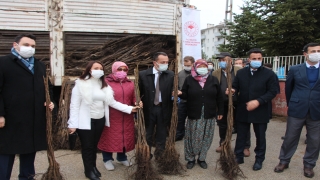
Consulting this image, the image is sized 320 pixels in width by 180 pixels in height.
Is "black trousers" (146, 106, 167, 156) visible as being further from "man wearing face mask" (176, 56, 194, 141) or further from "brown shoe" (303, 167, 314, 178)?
"brown shoe" (303, 167, 314, 178)

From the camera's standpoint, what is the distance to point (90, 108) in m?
3.21

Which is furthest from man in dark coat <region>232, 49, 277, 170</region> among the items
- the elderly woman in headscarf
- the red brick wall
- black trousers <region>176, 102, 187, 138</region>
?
the red brick wall

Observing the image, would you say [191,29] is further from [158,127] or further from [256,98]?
[158,127]

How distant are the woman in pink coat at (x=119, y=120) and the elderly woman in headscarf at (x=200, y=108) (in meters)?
0.81

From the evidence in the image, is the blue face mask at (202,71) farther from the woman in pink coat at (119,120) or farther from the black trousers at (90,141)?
the black trousers at (90,141)

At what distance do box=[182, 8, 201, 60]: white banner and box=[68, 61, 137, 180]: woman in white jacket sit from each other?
2845mm

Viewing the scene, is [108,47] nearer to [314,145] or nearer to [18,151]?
[18,151]

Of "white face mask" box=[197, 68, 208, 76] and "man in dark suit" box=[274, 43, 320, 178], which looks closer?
"man in dark suit" box=[274, 43, 320, 178]

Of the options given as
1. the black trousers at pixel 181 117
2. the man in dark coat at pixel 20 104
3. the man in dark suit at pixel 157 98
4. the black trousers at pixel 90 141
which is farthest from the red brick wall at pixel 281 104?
the man in dark coat at pixel 20 104

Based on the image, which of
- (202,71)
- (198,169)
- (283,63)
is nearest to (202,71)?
(202,71)

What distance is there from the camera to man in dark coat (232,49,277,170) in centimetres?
354

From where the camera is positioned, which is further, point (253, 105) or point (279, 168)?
point (279, 168)

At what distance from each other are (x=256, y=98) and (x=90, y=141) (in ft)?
7.57

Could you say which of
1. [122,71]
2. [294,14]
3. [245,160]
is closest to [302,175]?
[245,160]
